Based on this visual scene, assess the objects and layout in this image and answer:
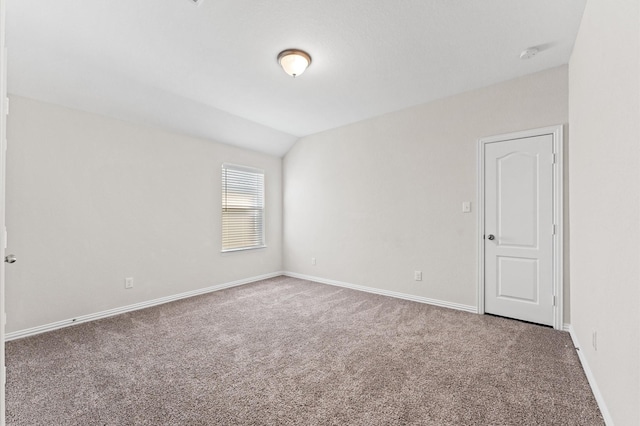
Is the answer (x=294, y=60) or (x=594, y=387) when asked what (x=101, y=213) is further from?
(x=594, y=387)

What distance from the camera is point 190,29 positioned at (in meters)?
2.29

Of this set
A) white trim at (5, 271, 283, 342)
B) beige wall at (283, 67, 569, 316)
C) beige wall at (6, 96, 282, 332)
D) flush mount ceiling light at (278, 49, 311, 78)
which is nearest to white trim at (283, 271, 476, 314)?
beige wall at (283, 67, 569, 316)

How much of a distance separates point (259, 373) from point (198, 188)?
2.94m

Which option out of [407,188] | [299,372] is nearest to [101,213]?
[299,372]

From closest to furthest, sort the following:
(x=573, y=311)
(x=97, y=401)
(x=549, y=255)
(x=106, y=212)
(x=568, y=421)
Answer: (x=568, y=421) → (x=97, y=401) → (x=573, y=311) → (x=549, y=255) → (x=106, y=212)

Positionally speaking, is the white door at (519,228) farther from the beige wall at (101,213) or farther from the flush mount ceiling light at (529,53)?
the beige wall at (101,213)

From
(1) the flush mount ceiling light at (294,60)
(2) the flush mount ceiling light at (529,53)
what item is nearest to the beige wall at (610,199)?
(2) the flush mount ceiling light at (529,53)

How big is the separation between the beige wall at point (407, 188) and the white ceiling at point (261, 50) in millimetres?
284

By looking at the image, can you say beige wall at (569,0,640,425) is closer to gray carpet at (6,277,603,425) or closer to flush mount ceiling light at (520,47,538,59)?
flush mount ceiling light at (520,47,538,59)

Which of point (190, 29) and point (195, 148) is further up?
point (190, 29)

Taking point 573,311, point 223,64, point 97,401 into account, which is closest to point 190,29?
point 223,64

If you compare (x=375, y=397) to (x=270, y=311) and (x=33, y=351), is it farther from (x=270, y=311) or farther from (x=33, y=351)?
(x=33, y=351)

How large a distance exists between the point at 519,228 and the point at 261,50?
10.5ft

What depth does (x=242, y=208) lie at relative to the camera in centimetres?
490
